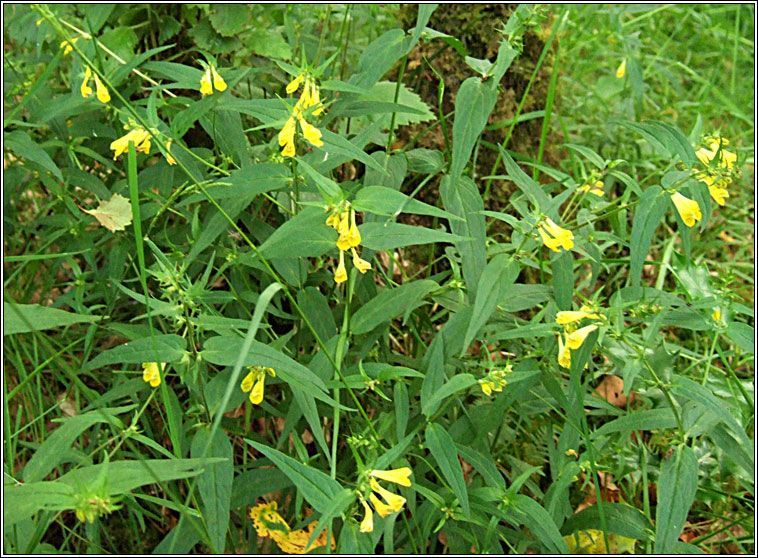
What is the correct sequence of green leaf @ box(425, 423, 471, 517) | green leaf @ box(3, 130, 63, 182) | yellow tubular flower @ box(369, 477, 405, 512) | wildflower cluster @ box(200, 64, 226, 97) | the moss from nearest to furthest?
yellow tubular flower @ box(369, 477, 405, 512)
green leaf @ box(425, 423, 471, 517)
wildflower cluster @ box(200, 64, 226, 97)
green leaf @ box(3, 130, 63, 182)
the moss

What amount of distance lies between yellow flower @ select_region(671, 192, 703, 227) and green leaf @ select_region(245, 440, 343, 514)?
643 millimetres

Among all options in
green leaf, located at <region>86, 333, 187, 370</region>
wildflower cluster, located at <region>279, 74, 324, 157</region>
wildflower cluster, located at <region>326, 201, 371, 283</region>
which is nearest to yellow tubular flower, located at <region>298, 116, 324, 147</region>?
wildflower cluster, located at <region>279, 74, 324, 157</region>

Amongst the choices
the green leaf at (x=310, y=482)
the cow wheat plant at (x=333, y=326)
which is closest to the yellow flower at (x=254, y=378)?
the cow wheat plant at (x=333, y=326)

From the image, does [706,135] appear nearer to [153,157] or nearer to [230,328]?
[230,328]

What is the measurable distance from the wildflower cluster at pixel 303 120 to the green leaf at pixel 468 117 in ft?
0.69

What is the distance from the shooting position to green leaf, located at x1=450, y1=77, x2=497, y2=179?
1.06 m

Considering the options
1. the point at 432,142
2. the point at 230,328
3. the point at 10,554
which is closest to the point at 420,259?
the point at 432,142

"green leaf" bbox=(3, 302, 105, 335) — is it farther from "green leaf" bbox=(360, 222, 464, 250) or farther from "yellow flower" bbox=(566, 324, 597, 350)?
"yellow flower" bbox=(566, 324, 597, 350)

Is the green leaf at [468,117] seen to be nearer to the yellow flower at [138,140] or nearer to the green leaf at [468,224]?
the green leaf at [468,224]

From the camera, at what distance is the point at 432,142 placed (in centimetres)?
186

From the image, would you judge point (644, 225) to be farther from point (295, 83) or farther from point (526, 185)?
point (295, 83)

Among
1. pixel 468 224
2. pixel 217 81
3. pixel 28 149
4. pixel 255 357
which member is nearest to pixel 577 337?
pixel 468 224

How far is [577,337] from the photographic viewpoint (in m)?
1.00

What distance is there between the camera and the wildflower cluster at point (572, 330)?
39.4 inches
